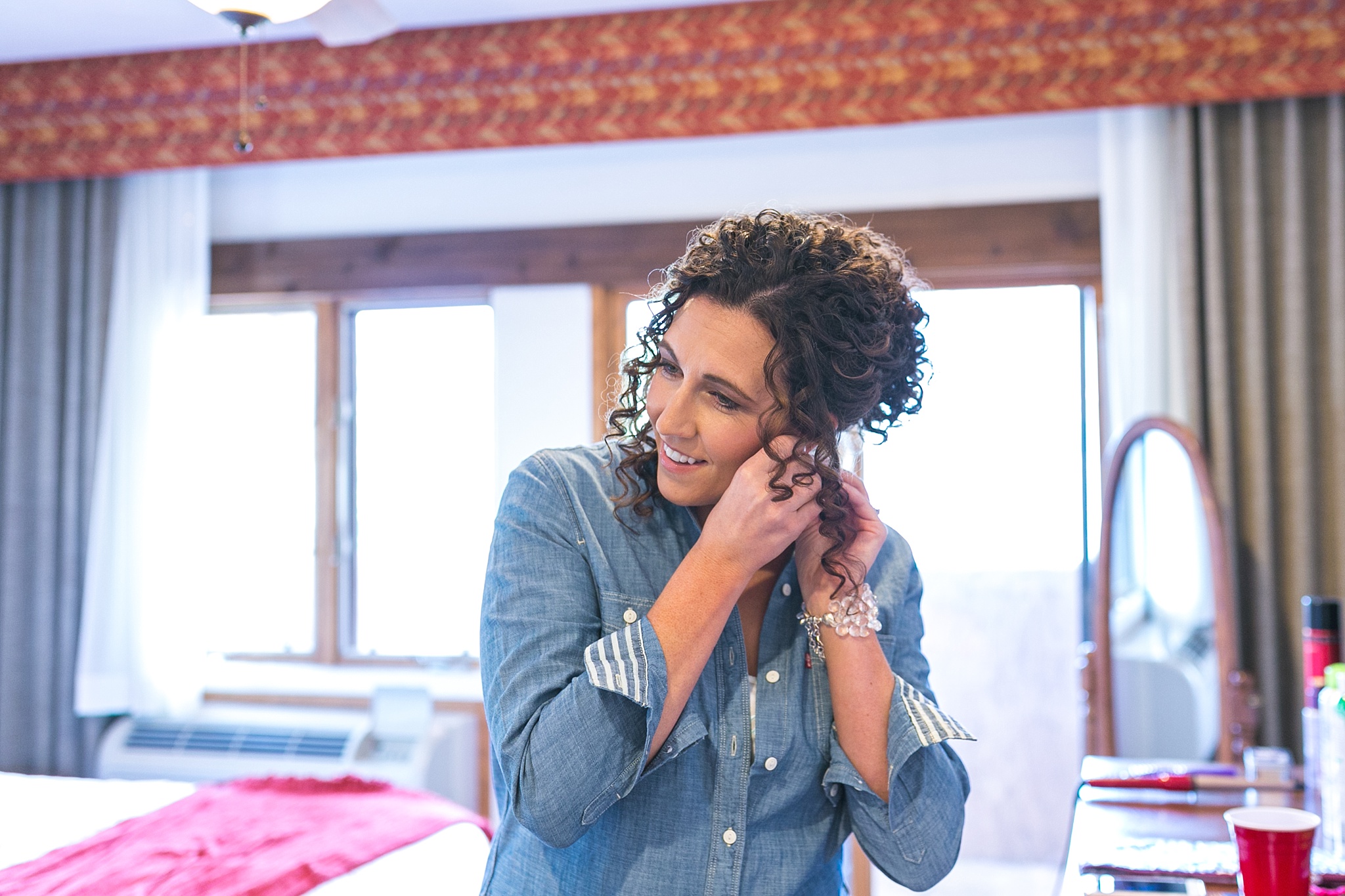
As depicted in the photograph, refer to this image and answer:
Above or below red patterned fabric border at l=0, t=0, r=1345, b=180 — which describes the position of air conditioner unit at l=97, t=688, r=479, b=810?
below

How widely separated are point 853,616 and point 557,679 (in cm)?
32

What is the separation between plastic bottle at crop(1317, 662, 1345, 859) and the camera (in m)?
1.32

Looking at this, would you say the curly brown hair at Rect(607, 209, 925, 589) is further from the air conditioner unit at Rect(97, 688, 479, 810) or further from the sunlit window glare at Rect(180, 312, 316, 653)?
the sunlit window glare at Rect(180, 312, 316, 653)

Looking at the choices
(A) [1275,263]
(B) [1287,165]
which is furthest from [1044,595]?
(B) [1287,165]

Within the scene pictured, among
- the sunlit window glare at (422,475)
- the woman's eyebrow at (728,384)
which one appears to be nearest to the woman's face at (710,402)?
the woman's eyebrow at (728,384)

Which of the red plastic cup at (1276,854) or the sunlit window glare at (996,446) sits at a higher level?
the sunlit window glare at (996,446)

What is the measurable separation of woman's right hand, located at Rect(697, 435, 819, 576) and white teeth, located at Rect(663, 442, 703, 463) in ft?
0.20

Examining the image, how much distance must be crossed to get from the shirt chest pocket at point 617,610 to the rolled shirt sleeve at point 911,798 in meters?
0.24

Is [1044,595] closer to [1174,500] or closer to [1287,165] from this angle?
[1174,500]

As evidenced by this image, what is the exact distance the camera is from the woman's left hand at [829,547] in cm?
117

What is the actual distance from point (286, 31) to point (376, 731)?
2.11 meters

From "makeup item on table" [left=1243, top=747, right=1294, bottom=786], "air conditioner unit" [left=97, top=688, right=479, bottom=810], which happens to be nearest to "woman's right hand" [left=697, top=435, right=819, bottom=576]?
"makeup item on table" [left=1243, top=747, right=1294, bottom=786]

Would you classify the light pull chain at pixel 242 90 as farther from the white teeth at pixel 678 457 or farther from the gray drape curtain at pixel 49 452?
the white teeth at pixel 678 457

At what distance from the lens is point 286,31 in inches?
132
